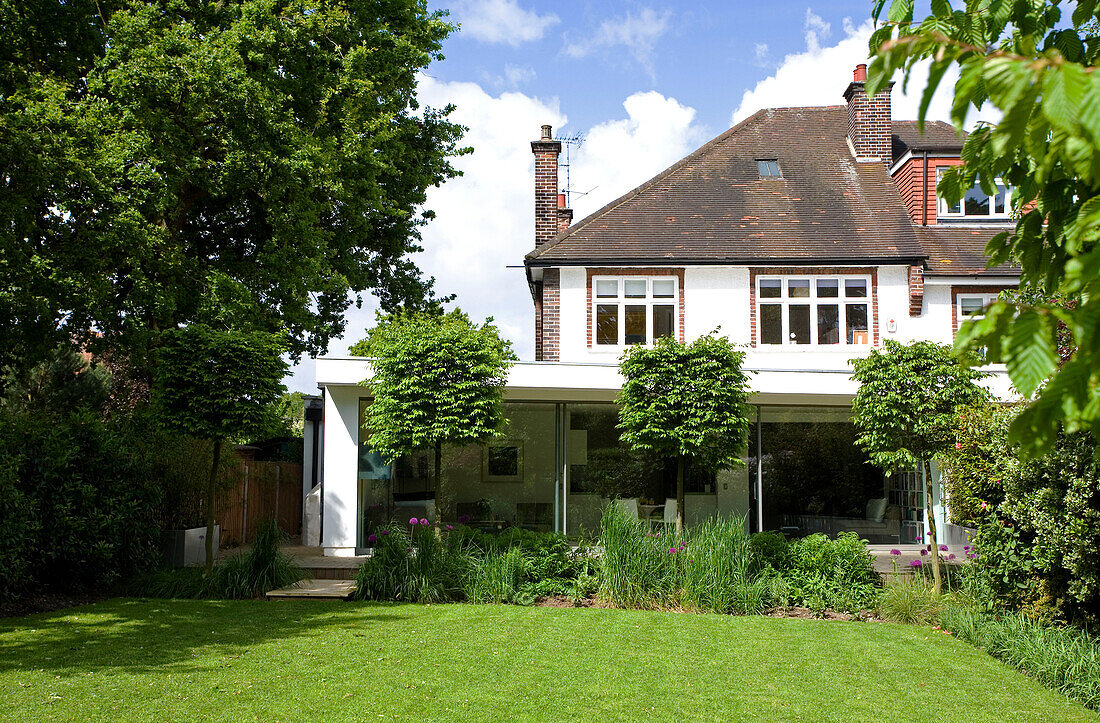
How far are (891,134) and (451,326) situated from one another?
1503 cm

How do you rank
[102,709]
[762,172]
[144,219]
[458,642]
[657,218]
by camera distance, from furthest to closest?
[762,172] → [657,218] → [144,219] → [458,642] → [102,709]

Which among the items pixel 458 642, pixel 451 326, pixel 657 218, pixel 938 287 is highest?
pixel 657 218

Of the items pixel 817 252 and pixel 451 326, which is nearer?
pixel 451 326

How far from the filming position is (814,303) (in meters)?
19.1

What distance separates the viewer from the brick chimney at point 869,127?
22.1 meters

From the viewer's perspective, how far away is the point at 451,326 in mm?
13000

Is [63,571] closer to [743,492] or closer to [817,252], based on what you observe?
[743,492]

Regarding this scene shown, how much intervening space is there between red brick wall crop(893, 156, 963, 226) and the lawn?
43.3 ft

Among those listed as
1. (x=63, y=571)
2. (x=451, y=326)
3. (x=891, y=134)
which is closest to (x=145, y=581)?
(x=63, y=571)

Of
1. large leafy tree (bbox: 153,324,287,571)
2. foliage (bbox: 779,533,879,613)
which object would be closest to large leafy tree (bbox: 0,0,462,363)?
large leafy tree (bbox: 153,324,287,571)

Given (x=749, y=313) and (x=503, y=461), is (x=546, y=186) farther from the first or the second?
(x=503, y=461)

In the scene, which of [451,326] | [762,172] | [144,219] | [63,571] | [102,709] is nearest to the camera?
[102,709]

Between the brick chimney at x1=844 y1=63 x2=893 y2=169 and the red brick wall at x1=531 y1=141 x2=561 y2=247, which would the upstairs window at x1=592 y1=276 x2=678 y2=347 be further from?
the brick chimney at x1=844 y1=63 x2=893 y2=169

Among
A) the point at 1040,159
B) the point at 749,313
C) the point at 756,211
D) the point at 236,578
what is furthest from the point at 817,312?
the point at 1040,159
